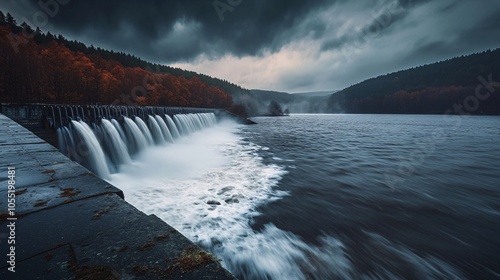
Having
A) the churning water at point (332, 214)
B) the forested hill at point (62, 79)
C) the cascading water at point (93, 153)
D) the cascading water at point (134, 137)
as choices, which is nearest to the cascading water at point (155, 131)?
the cascading water at point (134, 137)

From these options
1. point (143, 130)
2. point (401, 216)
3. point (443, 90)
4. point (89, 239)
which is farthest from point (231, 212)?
point (443, 90)

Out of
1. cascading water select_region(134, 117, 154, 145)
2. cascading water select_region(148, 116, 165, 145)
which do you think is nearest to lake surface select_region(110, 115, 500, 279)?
cascading water select_region(134, 117, 154, 145)

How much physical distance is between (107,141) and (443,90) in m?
154

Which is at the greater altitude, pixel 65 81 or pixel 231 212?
pixel 65 81

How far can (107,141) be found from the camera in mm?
11344

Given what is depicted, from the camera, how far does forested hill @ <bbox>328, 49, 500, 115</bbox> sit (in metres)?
104

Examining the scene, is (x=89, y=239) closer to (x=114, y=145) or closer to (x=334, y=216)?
(x=334, y=216)

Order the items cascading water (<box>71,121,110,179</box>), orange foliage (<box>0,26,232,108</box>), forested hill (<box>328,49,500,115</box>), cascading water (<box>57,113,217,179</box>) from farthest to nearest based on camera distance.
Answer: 1. forested hill (<box>328,49,500,115</box>)
2. orange foliage (<box>0,26,232,108</box>)
3. cascading water (<box>57,113,217,179</box>)
4. cascading water (<box>71,121,110,179</box>)

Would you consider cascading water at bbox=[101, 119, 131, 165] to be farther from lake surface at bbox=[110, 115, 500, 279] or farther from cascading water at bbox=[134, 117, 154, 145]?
cascading water at bbox=[134, 117, 154, 145]

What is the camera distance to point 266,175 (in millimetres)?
8703

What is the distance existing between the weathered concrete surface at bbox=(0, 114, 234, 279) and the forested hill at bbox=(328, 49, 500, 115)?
141m

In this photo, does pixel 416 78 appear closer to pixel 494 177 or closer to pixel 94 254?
pixel 494 177

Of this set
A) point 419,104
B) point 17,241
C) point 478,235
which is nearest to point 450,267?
point 478,235

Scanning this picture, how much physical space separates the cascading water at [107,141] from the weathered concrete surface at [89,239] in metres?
7.34
